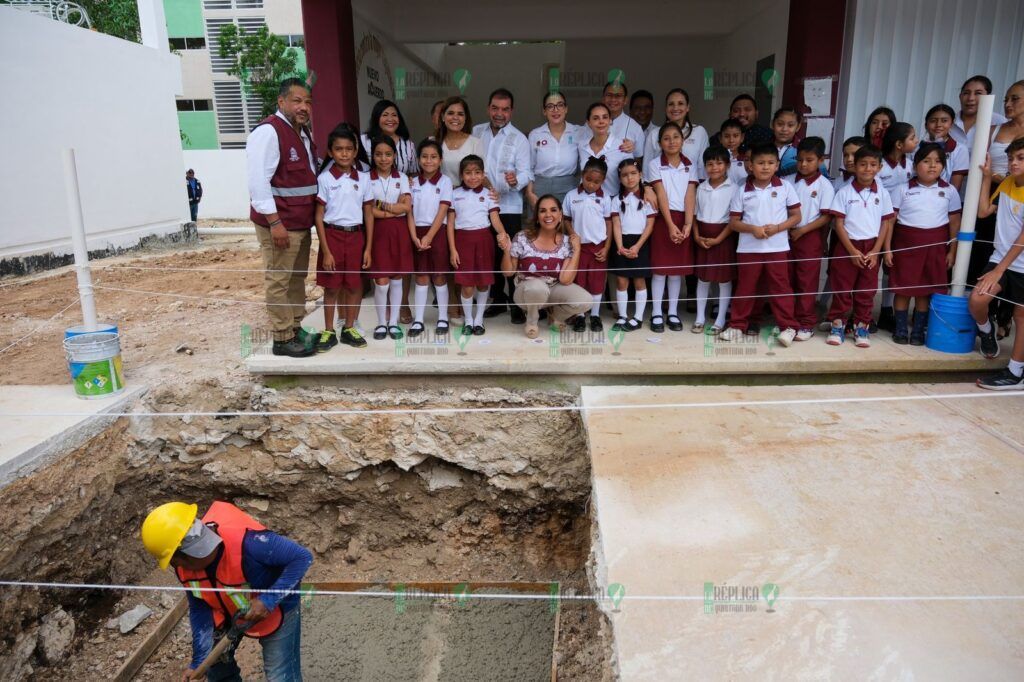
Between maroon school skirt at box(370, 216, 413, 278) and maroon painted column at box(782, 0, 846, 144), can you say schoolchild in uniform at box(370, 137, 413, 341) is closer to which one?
maroon school skirt at box(370, 216, 413, 278)

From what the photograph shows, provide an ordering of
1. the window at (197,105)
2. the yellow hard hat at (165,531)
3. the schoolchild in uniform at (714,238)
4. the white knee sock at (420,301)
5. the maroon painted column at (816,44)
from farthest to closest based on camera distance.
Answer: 1. the window at (197,105)
2. the maroon painted column at (816,44)
3. the white knee sock at (420,301)
4. the schoolchild in uniform at (714,238)
5. the yellow hard hat at (165,531)

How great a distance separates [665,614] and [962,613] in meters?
0.98

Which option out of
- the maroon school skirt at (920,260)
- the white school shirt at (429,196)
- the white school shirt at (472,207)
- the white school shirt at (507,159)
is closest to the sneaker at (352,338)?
the white school shirt at (429,196)

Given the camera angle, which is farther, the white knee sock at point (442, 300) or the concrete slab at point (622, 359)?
the white knee sock at point (442, 300)

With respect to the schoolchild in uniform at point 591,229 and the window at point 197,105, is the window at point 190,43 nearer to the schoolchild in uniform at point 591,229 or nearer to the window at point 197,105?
the window at point 197,105

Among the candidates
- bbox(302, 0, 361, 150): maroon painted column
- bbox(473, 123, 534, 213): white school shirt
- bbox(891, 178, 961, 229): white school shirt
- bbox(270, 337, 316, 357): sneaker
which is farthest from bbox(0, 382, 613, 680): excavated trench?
bbox(891, 178, 961, 229): white school shirt

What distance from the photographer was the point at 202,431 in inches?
176

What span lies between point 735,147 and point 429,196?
86.7 inches

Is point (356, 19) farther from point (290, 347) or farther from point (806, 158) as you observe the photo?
point (806, 158)

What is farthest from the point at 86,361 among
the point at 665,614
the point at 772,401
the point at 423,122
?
the point at 423,122

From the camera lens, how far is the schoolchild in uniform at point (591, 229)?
15.9ft

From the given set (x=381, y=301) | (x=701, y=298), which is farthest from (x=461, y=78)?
(x=701, y=298)

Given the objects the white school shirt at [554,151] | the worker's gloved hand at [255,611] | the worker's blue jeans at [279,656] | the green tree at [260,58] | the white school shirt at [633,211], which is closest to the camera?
the worker's gloved hand at [255,611]

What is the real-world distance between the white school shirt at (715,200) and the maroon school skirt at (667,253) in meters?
0.17
